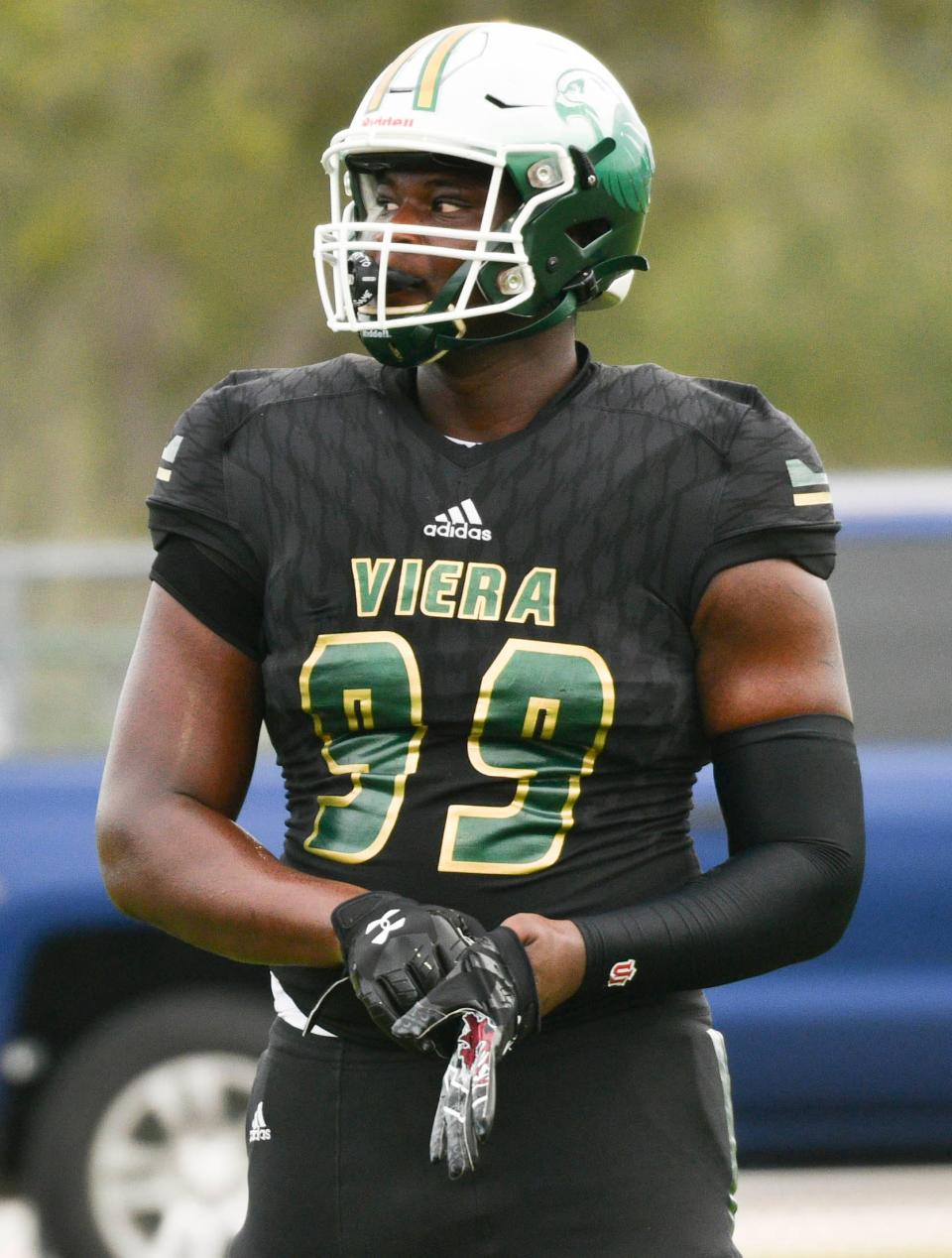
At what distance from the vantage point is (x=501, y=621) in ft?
8.79

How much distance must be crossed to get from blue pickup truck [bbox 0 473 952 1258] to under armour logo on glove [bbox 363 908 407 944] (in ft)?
9.88

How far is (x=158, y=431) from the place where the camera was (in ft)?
66.1

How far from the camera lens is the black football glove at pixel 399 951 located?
2.43 metres

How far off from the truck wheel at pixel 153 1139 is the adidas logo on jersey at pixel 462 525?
3.17 metres

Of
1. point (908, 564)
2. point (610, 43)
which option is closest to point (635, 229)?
point (908, 564)

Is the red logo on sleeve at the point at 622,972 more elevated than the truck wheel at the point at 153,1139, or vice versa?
the red logo on sleeve at the point at 622,972

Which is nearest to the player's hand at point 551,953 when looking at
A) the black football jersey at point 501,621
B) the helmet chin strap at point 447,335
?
the black football jersey at point 501,621

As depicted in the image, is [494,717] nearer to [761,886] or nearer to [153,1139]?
[761,886]

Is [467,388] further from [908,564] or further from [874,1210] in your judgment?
[874,1210]

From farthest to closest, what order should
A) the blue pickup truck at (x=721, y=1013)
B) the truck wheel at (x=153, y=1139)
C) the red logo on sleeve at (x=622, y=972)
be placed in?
1. the truck wheel at (x=153, y=1139)
2. the blue pickup truck at (x=721, y=1013)
3. the red logo on sleeve at (x=622, y=972)

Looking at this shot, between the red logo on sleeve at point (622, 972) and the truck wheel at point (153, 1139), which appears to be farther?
the truck wheel at point (153, 1139)

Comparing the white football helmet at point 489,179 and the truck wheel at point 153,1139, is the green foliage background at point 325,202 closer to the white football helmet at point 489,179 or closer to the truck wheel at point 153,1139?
the truck wheel at point 153,1139

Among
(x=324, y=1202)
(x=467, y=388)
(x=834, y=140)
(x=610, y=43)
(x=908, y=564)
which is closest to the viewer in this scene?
(x=324, y=1202)

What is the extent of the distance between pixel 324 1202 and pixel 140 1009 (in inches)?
124
